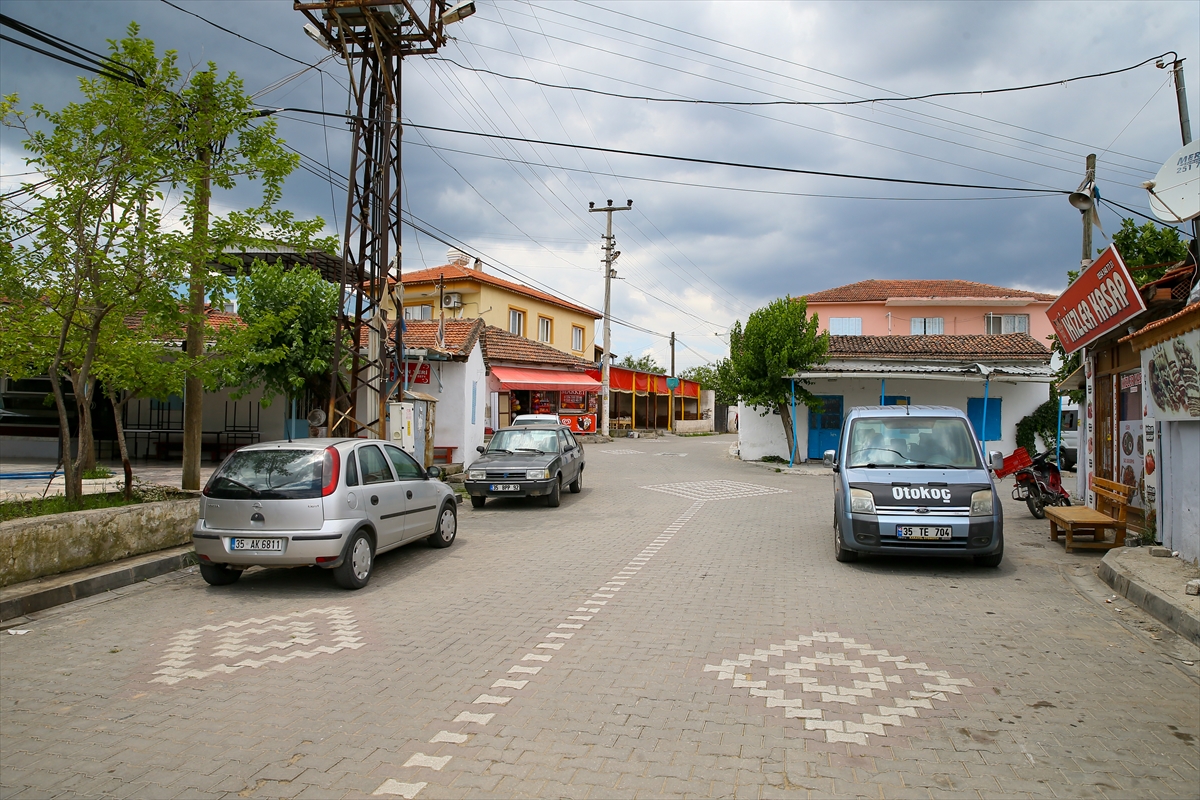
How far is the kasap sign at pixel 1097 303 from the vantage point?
10.6 metres

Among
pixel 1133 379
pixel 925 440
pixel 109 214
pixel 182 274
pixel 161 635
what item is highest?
pixel 109 214

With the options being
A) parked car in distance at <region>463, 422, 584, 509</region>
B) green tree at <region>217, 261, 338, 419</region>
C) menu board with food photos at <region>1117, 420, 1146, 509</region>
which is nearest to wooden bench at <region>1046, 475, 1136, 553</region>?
menu board with food photos at <region>1117, 420, 1146, 509</region>

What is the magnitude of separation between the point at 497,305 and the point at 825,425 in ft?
64.2

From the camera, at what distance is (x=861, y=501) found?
29.6 feet

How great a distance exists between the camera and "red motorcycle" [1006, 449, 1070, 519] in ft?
45.3

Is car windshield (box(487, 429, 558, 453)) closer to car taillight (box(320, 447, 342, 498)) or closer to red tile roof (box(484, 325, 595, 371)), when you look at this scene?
car taillight (box(320, 447, 342, 498))

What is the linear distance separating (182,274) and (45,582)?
3.68 m

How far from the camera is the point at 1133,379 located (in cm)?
1130

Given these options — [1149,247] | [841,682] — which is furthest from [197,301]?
[1149,247]

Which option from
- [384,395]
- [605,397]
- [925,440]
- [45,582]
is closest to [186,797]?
[45,582]

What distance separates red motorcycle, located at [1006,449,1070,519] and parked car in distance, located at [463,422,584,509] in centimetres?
875

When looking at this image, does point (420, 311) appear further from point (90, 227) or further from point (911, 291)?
point (90, 227)

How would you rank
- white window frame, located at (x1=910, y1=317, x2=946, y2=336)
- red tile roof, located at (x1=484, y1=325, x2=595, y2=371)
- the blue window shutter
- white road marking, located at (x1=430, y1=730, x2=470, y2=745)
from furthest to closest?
1. white window frame, located at (x1=910, y1=317, x2=946, y2=336)
2. red tile roof, located at (x1=484, y1=325, x2=595, y2=371)
3. the blue window shutter
4. white road marking, located at (x1=430, y1=730, x2=470, y2=745)

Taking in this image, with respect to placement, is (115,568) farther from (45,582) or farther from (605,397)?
(605,397)
